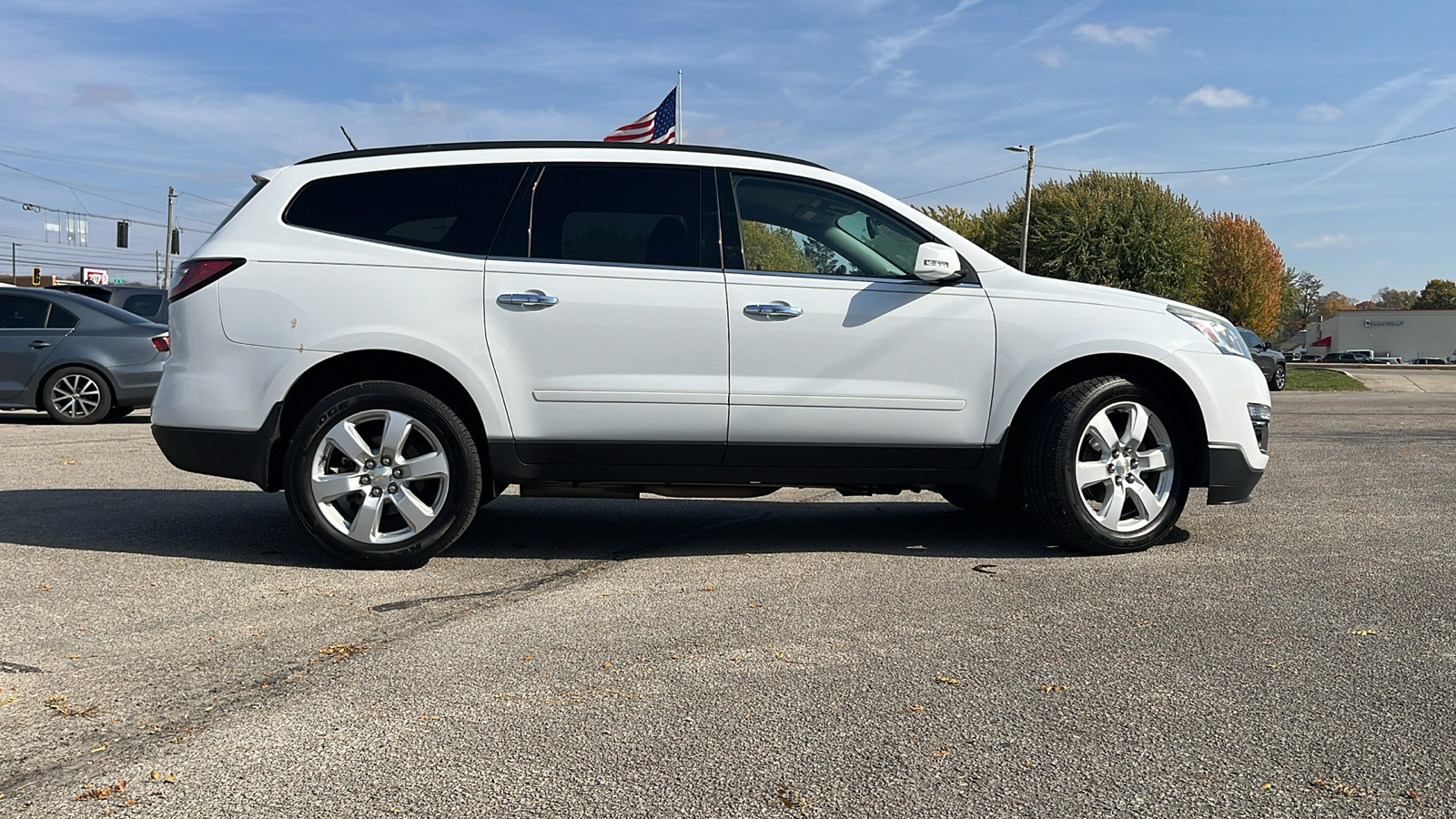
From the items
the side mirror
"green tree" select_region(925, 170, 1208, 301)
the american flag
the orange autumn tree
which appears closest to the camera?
the side mirror

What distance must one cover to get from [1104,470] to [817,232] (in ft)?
5.57

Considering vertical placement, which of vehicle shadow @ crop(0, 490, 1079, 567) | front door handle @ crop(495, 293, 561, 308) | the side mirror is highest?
the side mirror

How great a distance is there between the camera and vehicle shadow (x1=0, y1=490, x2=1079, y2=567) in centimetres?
558

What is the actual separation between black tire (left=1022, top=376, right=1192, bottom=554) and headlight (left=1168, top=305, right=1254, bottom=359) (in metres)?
0.40

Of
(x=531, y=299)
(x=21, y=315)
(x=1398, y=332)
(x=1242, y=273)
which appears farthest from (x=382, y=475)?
(x=1398, y=332)

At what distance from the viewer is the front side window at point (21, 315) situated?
41.0 ft

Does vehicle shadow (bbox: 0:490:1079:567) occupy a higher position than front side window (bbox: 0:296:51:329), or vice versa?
front side window (bbox: 0:296:51:329)

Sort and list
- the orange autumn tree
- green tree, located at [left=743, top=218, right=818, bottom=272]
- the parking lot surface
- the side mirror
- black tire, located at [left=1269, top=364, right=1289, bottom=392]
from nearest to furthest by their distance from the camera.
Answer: the parking lot surface, the side mirror, green tree, located at [left=743, top=218, right=818, bottom=272], black tire, located at [left=1269, top=364, right=1289, bottom=392], the orange autumn tree

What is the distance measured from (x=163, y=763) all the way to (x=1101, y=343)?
412 cm

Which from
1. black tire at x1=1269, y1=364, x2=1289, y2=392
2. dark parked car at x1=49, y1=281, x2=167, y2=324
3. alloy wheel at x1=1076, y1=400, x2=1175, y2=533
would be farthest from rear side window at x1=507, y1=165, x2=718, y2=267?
black tire at x1=1269, y1=364, x2=1289, y2=392

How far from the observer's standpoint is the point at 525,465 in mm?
5152

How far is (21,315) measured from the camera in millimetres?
12508

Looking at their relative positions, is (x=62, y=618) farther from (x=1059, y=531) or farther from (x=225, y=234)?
(x=1059, y=531)

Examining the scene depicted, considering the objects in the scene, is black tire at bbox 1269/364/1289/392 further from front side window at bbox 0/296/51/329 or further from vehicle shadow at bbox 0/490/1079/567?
front side window at bbox 0/296/51/329
